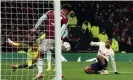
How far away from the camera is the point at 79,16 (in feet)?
92.1

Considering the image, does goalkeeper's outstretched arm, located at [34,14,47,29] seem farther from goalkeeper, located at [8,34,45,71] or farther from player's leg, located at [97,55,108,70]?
player's leg, located at [97,55,108,70]

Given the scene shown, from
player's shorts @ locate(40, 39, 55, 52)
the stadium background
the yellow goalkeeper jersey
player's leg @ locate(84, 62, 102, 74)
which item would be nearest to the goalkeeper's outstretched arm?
the yellow goalkeeper jersey

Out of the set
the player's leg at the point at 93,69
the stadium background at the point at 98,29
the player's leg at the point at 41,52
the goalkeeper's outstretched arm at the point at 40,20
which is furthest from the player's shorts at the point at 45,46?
the stadium background at the point at 98,29

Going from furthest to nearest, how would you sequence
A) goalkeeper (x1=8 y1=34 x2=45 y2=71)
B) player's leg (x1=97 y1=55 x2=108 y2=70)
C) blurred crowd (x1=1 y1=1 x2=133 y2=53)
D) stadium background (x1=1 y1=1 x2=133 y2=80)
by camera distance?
1. blurred crowd (x1=1 y1=1 x2=133 y2=53)
2. stadium background (x1=1 y1=1 x2=133 y2=80)
3. player's leg (x1=97 y1=55 x2=108 y2=70)
4. goalkeeper (x1=8 y1=34 x2=45 y2=71)

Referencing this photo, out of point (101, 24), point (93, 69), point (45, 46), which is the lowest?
point (93, 69)

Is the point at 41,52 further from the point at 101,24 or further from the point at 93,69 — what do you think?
the point at 101,24

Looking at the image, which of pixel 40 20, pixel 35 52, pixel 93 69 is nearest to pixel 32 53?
pixel 35 52

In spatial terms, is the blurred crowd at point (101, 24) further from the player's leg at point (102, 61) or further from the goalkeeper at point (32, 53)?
the goalkeeper at point (32, 53)

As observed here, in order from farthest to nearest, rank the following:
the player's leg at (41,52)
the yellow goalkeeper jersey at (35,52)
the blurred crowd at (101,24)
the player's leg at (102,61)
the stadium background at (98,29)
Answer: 1. the blurred crowd at (101,24)
2. the stadium background at (98,29)
3. the player's leg at (102,61)
4. the yellow goalkeeper jersey at (35,52)
5. the player's leg at (41,52)

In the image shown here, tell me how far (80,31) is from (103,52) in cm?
985

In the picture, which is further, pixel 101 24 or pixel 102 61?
pixel 101 24

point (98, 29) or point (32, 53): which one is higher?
point (32, 53)

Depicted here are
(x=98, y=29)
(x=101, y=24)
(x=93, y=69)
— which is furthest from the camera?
(x=101, y=24)

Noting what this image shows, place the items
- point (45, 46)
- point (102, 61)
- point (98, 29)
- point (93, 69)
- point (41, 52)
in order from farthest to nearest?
point (98, 29) → point (93, 69) → point (102, 61) → point (41, 52) → point (45, 46)
